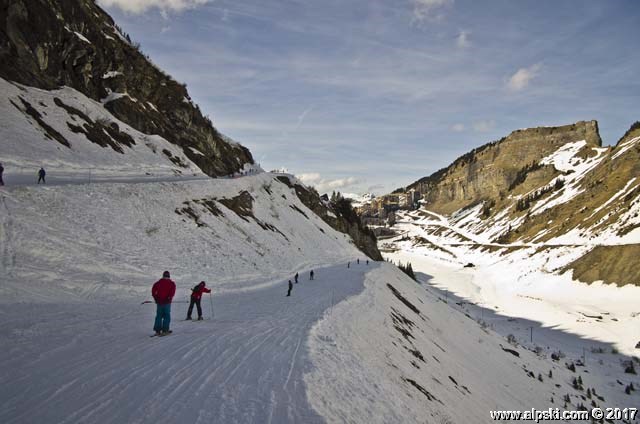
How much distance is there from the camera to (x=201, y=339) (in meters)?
10.4

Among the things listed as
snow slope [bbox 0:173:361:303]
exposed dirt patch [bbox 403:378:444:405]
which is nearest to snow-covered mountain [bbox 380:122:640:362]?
exposed dirt patch [bbox 403:378:444:405]

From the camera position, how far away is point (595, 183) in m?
104

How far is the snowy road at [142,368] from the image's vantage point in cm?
596

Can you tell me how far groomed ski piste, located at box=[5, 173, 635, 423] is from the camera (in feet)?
21.9

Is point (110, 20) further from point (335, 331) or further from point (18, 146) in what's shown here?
point (335, 331)

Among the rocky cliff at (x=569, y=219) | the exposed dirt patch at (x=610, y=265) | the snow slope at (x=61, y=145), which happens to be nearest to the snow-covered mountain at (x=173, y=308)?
the snow slope at (x=61, y=145)

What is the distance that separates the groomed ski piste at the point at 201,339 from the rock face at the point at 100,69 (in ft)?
72.9

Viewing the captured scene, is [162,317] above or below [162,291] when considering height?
below

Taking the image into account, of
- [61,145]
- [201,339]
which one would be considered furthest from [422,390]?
[61,145]

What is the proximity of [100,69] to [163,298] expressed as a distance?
51.5 m

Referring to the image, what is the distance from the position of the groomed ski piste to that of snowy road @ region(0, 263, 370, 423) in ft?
0.13

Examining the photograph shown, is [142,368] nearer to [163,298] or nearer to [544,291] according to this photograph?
[163,298]

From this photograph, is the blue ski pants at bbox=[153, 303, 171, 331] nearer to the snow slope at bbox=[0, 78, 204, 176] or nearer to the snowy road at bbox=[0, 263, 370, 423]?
the snowy road at bbox=[0, 263, 370, 423]

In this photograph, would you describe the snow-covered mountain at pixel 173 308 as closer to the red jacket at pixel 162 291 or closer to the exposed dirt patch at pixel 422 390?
the exposed dirt patch at pixel 422 390
